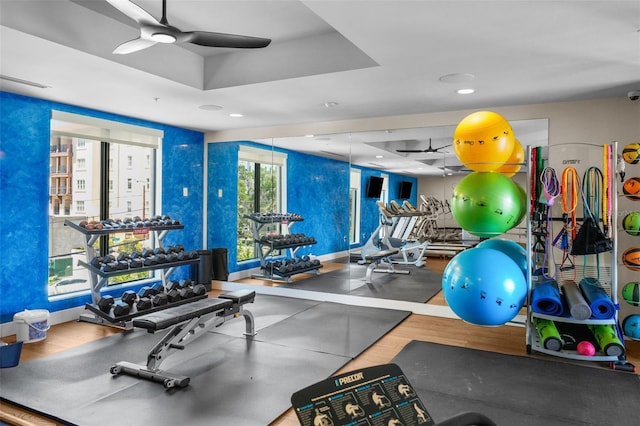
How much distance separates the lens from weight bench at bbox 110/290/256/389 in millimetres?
2629

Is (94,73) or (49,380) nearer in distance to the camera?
(49,380)

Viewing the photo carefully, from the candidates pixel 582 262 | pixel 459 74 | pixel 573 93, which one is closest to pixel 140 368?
pixel 459 74

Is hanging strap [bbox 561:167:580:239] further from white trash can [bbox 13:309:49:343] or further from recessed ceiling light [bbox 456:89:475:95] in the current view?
white trash can [bbox 13:309:49:343]

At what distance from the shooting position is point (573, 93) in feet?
11.5

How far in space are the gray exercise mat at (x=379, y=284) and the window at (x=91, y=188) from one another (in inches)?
80.3

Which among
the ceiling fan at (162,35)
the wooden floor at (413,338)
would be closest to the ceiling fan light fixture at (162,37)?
the ceiling fan at (162,35)

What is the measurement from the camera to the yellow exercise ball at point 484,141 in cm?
282

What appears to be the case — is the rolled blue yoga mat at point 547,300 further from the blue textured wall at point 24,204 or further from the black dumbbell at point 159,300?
the blue textured wall at point 24,204

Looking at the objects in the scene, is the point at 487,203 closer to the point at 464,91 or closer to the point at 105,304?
the point at 464,91

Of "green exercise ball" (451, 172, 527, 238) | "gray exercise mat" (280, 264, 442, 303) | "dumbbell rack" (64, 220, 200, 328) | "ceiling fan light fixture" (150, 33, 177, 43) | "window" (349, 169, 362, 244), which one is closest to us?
"ceiling fan light fixture" (150, 33, 177, 43)

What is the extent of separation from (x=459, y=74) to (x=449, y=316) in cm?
233

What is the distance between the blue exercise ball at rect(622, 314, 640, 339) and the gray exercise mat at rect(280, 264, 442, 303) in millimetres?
1750

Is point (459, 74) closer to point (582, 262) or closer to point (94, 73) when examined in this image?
point (582, 262)

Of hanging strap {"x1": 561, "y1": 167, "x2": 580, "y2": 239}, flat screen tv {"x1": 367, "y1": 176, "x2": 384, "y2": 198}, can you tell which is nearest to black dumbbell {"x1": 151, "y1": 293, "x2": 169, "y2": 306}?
flat screen tv {"x1": 367, "y1": 176, "x2": 384, "y2": 198}
